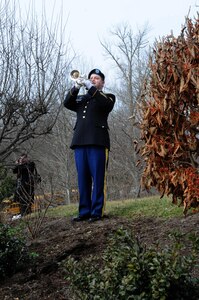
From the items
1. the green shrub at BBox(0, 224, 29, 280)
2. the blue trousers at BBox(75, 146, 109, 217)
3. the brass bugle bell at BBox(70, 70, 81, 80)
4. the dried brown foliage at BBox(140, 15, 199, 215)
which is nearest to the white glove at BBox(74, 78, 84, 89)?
the brass bugle bell at BBox(70, 70, 81, 80)

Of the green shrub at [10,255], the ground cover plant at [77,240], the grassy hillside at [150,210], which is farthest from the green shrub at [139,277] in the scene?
the grassy hillside at [150,210]

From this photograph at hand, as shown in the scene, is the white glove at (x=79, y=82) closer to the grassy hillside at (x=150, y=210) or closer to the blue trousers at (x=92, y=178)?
the blue trousers at (x=92, y=178)

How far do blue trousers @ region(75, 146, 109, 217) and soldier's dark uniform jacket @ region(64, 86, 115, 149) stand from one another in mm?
→ 103

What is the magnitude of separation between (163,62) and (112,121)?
23.3 m

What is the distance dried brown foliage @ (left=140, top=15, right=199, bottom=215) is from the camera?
411 centimetres

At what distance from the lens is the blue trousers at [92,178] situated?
5.73m

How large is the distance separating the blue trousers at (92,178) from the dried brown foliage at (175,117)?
1.35 meters

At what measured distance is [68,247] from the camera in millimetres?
4531

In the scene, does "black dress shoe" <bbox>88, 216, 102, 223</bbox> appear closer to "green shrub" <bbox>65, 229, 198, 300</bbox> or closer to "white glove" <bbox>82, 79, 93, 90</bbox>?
"white glove" <bbox>82, 79, 93, 90</bbox>

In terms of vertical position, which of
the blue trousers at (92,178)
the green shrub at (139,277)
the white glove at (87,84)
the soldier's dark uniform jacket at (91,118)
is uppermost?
the white glove at (87,84)

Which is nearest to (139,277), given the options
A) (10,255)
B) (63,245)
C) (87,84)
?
(10,255)

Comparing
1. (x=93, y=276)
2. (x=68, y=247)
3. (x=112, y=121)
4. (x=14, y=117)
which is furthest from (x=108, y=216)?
(x=112, y=121)

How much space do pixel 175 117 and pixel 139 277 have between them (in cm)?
206

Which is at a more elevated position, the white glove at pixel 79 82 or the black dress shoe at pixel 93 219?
the white glove at pixel 79 82
